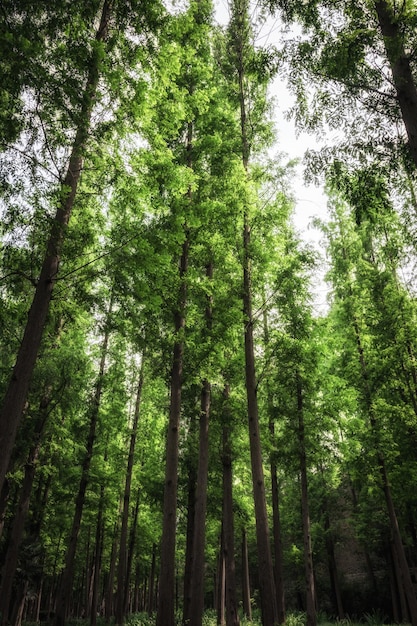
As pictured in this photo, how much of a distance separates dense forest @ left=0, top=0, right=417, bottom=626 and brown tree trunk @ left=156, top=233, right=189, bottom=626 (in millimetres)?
42

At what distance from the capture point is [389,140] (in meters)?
8.11

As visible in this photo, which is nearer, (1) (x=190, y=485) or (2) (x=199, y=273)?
(2) (x=199, y=273)

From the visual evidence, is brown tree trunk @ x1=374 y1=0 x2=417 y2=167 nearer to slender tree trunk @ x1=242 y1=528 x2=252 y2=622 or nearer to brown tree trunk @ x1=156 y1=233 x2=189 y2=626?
brown tree trunk @ x1=156 y1=233 x2=189 y2=626

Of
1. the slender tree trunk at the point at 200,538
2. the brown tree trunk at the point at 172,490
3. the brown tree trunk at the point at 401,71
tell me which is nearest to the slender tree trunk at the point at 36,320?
the brown tree trunk at the point at 172,490

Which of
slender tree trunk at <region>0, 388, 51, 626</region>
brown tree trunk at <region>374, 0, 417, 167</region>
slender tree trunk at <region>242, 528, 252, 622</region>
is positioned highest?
brown tree trunk at <region>374, 0, 417, 167</region>

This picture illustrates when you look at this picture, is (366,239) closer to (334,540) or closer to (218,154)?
(218,154)

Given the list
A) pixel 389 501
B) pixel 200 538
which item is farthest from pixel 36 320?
pixel 389 501

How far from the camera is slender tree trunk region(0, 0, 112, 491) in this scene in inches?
219

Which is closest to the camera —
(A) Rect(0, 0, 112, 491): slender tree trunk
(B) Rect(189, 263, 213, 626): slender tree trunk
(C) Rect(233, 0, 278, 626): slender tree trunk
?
(A) Rect(0, 0, 112, 491): slender tree trunk

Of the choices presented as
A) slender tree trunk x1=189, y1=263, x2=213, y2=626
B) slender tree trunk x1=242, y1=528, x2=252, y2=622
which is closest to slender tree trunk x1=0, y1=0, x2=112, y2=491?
slender tree trunk x1=189, y1=263, x2=213, y2=626

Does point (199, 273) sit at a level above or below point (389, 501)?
above

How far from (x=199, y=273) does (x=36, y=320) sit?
610cm

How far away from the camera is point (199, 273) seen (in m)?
11.7

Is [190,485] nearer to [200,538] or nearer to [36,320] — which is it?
[200,538]
